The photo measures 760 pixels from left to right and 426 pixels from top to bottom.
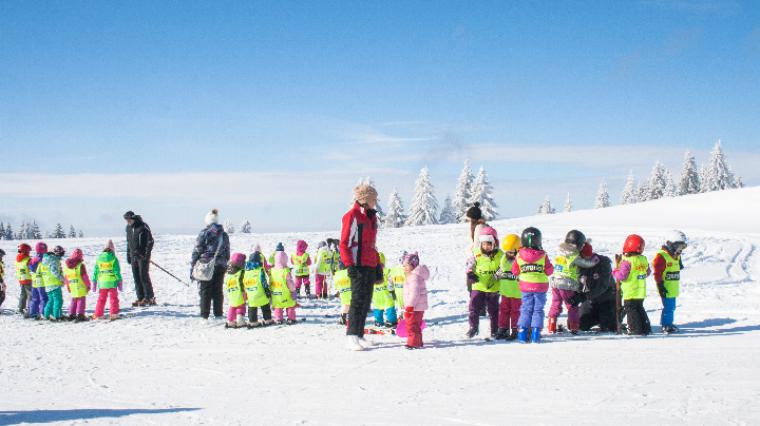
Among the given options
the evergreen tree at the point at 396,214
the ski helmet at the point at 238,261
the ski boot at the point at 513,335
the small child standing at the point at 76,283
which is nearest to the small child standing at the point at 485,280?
the ski boot at the point at 513,335

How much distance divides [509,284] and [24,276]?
10.3 metres

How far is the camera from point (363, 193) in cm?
770

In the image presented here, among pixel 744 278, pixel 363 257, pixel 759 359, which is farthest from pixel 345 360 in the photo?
pixel 744 278

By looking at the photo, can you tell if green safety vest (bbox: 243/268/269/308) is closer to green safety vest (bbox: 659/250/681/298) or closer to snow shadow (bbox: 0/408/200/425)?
snow shadow (bbox: 0/408/200/425)

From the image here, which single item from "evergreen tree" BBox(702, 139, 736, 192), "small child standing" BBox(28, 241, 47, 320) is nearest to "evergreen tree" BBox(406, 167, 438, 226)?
"evergreen tree" BBox(702, 139, 736, 192)

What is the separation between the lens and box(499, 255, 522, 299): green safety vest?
8375 mm

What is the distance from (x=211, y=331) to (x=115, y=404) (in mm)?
4736

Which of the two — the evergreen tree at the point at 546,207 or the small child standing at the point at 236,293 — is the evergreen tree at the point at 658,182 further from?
the small child standing at the point at 236,293

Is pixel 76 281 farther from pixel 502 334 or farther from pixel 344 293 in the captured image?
pixel 502 334

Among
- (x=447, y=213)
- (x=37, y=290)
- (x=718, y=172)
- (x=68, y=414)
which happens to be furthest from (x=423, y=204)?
(x=68, y=414)

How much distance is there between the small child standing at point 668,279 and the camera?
28.6 ft

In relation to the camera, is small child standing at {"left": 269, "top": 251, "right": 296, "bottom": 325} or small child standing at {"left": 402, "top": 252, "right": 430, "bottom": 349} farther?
small child standing at {"left": 269, "top": 251, "right": 296, "bottom": 325}

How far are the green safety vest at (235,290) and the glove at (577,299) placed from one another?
5.46 meters

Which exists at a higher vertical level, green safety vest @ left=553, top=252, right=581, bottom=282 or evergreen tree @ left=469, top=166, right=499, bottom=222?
evergreen tree @ left=469, top=166, right=499, bottom=222
